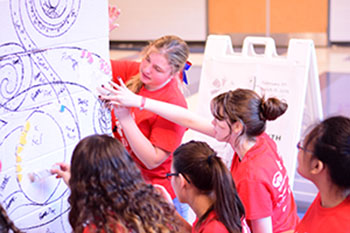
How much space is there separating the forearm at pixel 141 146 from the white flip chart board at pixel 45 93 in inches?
5.2

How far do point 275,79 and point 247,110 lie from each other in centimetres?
123

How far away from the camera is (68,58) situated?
1.85 m

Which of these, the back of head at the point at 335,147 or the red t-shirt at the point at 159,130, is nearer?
the back of head at the point at 335,147

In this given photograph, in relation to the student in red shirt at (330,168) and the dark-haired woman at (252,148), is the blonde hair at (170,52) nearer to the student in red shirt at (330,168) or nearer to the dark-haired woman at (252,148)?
the dark-haired woman at (252,148)

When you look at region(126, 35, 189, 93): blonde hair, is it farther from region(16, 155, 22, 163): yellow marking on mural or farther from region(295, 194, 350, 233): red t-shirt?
region(295, 194, 350, 233): red t-shirt

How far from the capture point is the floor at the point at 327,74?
206 inches

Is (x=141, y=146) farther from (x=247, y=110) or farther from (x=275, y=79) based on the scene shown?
(x=275, y=79)

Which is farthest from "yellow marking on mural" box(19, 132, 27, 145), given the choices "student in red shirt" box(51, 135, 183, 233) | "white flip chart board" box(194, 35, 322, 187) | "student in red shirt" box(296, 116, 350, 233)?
"white flip chart board" box(194, 35, 322, 187)

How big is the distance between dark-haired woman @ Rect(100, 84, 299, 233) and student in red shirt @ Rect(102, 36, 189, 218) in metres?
0.10

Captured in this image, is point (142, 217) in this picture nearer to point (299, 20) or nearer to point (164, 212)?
point (164, 212)

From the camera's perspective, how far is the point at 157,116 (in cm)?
227

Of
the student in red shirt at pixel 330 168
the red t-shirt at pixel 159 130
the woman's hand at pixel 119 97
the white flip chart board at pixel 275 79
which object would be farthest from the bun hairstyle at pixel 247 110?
the white flip chart board at pixel 275 79

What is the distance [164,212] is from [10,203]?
53 centimetres

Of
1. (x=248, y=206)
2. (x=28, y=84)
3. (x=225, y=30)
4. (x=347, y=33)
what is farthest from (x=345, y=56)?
(x=28, y=84)
